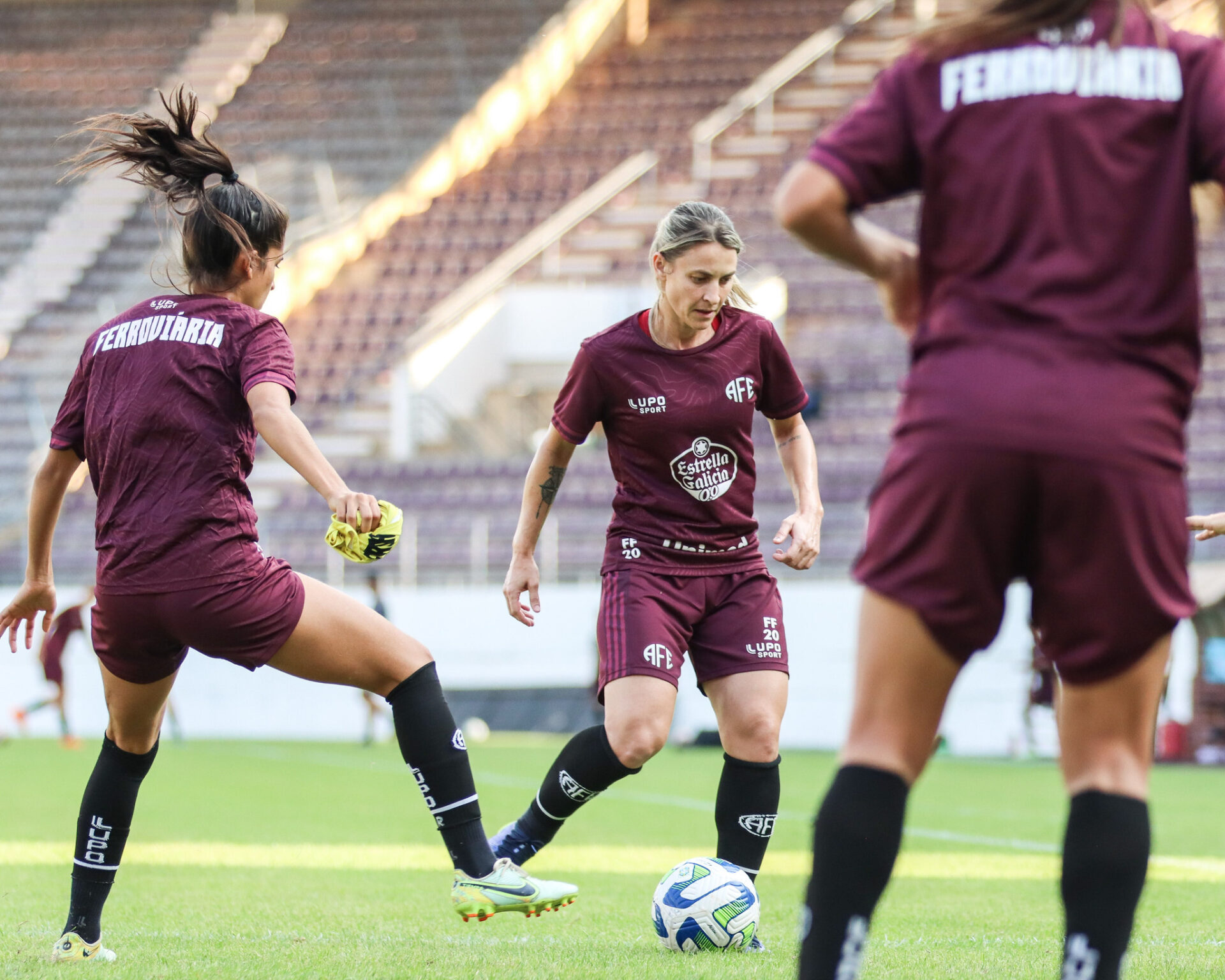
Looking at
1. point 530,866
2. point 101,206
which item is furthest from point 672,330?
point 101,206

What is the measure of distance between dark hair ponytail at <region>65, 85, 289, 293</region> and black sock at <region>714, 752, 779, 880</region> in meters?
1.92

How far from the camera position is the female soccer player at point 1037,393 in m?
2.21

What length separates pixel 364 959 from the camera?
3830 millimetres

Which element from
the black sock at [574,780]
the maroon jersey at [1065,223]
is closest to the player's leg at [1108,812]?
the maroon jersey at [1065,223]

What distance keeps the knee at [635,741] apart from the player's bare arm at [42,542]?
61.2 inches

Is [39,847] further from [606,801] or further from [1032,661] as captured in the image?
[1032,661]

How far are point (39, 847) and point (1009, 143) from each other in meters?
6.01

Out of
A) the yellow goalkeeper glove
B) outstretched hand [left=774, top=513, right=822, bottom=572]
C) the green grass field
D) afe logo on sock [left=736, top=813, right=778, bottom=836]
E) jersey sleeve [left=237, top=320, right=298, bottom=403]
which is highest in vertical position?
jersey sleeve [left=237, top=320, right=298, bottom=403]

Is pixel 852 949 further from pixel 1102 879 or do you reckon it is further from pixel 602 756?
pixel 602 756

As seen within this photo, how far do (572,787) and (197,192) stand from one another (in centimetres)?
198

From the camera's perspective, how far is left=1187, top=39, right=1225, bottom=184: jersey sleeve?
2.21 meters

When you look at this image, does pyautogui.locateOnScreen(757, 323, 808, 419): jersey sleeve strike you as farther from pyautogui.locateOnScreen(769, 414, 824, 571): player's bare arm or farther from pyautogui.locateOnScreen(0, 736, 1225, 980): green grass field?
pyautogui.locateOnScreen(0, 736, 1225, 980): green grass field

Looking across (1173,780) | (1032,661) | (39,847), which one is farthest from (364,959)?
(1032,661)

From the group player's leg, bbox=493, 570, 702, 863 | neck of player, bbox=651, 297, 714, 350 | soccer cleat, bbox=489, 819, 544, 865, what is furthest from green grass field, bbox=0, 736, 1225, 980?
neck of player, bbox=651, 297, 714, 350
